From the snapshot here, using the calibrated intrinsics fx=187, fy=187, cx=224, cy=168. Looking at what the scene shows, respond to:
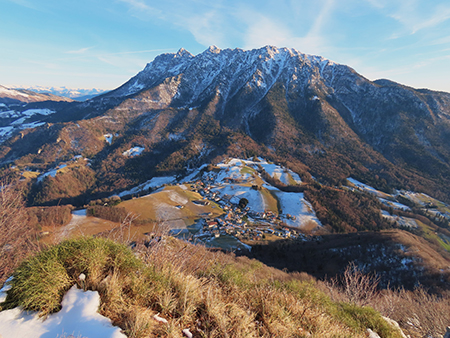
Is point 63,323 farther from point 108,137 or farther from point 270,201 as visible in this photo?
point 108,137

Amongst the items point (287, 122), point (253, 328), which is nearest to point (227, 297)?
point (253, 328)

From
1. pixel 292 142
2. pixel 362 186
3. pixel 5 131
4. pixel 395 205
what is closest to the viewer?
pixel 395 205

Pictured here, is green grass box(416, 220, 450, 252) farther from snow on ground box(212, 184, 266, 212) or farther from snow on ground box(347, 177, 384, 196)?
snow on ground box(212, 184, 266, 212)

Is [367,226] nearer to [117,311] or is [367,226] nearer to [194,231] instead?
[194,231]

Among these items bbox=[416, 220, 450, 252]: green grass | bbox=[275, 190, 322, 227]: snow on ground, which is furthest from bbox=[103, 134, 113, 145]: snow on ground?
bbox=[416, 220, 450, 252]: green grass

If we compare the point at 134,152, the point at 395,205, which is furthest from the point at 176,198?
the point at 134,152

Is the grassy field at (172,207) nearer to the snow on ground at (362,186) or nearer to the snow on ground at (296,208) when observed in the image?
the snow on ground at (296,208)
